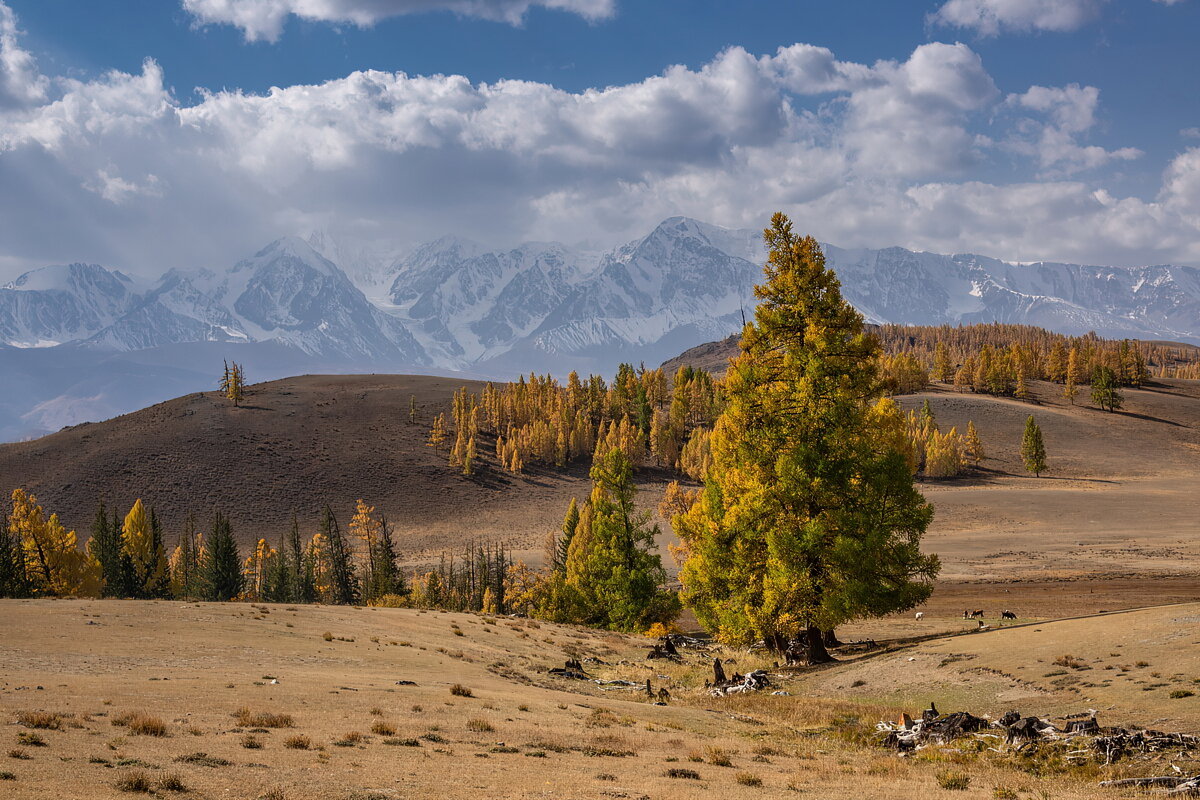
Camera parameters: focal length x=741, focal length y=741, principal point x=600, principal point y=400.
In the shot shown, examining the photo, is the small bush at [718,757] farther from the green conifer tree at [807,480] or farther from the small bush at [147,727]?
the small bush at [147,727]

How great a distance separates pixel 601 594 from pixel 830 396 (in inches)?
1057


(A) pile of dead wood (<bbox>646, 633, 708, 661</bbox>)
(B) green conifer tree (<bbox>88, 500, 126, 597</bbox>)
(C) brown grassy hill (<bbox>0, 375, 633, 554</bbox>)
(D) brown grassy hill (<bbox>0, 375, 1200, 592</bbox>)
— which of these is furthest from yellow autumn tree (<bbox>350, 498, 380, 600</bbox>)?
(A) pile of dead wood (<bbox>646, 633, 708, 661</bbox>)

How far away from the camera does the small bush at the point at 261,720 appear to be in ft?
51.6

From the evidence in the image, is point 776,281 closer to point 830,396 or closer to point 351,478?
point 830,396

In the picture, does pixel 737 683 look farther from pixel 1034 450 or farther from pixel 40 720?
pixel 1034 450

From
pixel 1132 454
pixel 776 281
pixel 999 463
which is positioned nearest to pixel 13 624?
pixel 776 281

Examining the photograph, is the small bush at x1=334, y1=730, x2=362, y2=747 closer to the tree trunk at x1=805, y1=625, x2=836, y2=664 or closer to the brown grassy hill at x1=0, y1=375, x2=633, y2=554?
the tree trunk at x1=805, y1=625, x2=836, y2=664

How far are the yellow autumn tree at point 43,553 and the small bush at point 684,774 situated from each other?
7783 cm

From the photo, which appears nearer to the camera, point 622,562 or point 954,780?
point 954,780

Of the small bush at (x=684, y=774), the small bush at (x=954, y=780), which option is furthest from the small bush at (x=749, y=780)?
the small bush at (x=954, y=780)

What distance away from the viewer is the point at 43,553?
242ft

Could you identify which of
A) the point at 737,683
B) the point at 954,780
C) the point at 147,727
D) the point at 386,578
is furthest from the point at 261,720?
the point at 386,578

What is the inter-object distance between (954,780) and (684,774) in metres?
4.89

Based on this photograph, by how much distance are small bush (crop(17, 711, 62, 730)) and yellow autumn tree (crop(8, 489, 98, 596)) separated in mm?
70413
